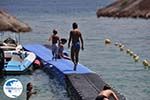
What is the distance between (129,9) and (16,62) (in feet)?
179

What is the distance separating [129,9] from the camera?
84125 mm

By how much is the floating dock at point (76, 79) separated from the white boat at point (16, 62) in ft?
3.75

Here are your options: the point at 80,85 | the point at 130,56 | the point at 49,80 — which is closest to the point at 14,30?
the point at 130,56

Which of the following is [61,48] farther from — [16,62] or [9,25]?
[9,25]

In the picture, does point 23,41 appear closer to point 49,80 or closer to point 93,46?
point 93,46

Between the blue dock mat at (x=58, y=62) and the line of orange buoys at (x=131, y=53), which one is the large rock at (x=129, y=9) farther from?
the blue dock mat at (x=58, y=62)

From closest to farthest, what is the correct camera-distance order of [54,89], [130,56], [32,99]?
[32,99] → [54,89] → [130,56]

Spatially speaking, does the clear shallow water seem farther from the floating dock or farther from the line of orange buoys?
the floating dock

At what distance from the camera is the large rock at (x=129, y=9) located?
3135 inches

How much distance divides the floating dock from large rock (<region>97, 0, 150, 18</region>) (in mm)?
46637

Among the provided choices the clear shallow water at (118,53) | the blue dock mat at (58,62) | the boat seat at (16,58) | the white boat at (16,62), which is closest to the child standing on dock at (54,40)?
the blue dock mat at (58,62)

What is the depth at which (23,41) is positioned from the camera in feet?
170

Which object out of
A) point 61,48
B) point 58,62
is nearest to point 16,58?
point 58,62

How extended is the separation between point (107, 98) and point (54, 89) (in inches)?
382
